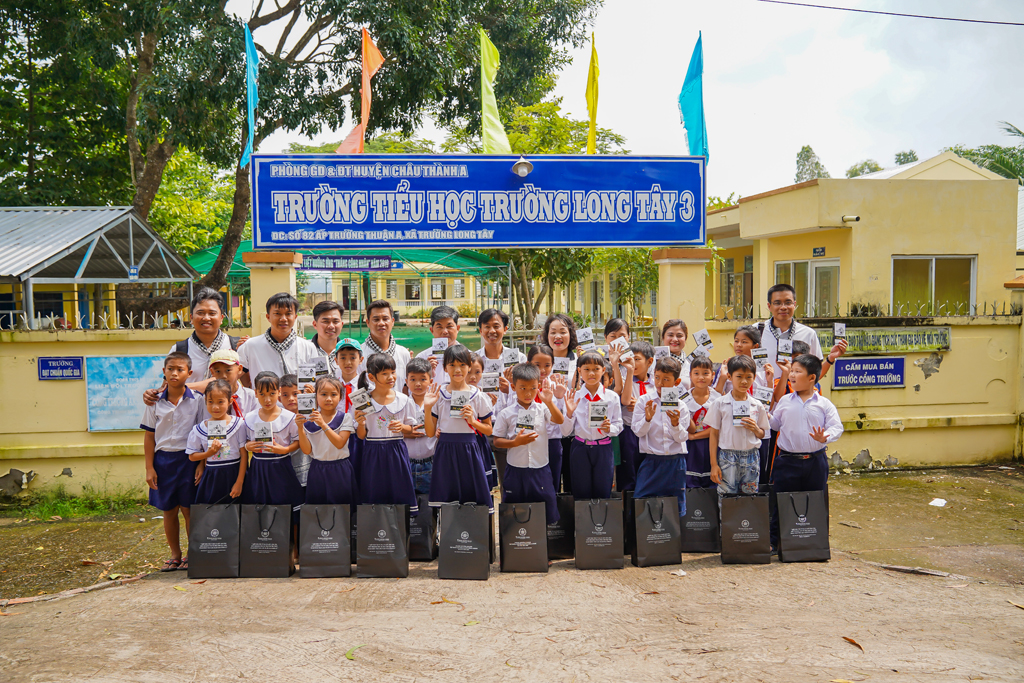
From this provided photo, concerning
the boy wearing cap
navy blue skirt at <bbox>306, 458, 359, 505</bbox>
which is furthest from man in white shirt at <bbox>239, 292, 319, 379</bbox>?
navy blue skirt at <bbox>306, 458, 359, 505</bbox>

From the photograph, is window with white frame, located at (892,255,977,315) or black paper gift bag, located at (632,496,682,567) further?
window with white frame, located at (892,255,977,315)

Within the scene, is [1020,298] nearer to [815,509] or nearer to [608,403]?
[815,509]

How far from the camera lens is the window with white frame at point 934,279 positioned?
11.6 meters

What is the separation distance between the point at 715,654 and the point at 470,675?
1184 mm

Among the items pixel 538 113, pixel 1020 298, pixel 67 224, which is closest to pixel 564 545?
pixel 1020 298

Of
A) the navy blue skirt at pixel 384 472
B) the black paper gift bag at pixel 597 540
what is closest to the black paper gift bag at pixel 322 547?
the navy blue skirt at pixel 384 472

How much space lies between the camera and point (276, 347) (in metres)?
4.73

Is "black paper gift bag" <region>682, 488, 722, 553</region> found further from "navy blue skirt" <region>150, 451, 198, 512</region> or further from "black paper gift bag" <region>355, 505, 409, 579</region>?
"navy blue skirt" <region>150, 451, 198, 512</region>

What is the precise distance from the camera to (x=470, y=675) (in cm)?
321

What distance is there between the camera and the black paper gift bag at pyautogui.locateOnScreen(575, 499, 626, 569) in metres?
4.45

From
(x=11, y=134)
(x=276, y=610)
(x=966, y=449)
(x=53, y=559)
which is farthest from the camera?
(x=11, y=134)

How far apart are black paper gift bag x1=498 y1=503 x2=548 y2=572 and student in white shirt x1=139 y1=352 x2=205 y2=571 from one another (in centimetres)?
203

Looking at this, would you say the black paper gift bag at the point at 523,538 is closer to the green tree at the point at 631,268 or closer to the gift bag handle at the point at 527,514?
the gift bag handle at the point at 527,514

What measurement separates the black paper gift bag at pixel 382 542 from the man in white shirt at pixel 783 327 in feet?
9.97
